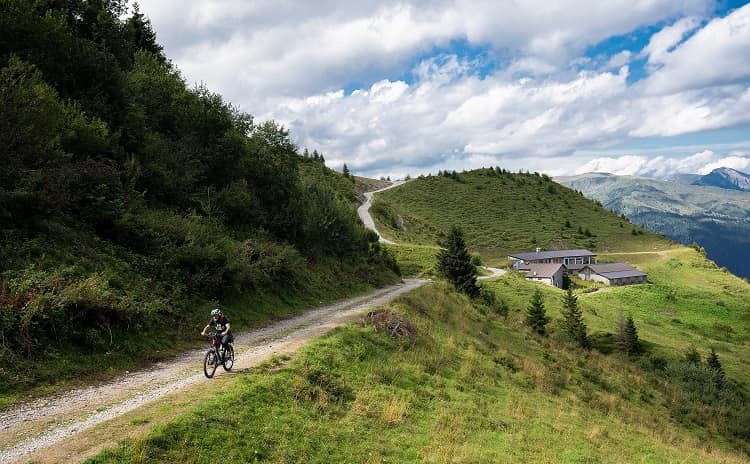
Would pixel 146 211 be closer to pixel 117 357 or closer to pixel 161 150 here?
pixel 161 150

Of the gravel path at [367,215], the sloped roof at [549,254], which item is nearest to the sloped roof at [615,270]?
the sloped roof at [549,254]

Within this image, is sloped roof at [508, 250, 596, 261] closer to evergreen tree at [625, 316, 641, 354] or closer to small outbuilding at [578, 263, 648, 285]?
small outbuilding at [578, 263, 648, 285]

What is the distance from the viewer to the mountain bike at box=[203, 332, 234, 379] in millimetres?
13273

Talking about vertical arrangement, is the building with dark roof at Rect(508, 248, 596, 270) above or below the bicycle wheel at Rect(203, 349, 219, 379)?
below

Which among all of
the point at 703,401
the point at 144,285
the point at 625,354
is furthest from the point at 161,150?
the point at 625,354

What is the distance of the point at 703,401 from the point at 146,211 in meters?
40.4

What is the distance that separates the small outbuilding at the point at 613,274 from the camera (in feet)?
296

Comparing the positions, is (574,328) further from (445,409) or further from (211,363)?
(211,363)

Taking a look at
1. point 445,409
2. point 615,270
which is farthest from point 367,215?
point 445,409

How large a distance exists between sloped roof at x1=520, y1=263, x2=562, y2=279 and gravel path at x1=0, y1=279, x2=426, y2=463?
3262 inches

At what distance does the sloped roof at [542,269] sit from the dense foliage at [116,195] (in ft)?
216

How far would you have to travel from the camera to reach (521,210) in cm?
13525

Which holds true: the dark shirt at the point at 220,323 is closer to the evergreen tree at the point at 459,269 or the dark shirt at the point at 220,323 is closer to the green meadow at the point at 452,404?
the green meadow at the point at 452,404

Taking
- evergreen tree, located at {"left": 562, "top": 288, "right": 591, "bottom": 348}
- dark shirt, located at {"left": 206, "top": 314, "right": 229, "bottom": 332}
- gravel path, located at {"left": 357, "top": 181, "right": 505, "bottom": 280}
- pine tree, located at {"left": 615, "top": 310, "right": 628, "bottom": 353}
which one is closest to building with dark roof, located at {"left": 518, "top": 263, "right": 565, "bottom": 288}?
gravel path, located at {"left": 357, "top": 181, "right": 505, "bottom": 280}
